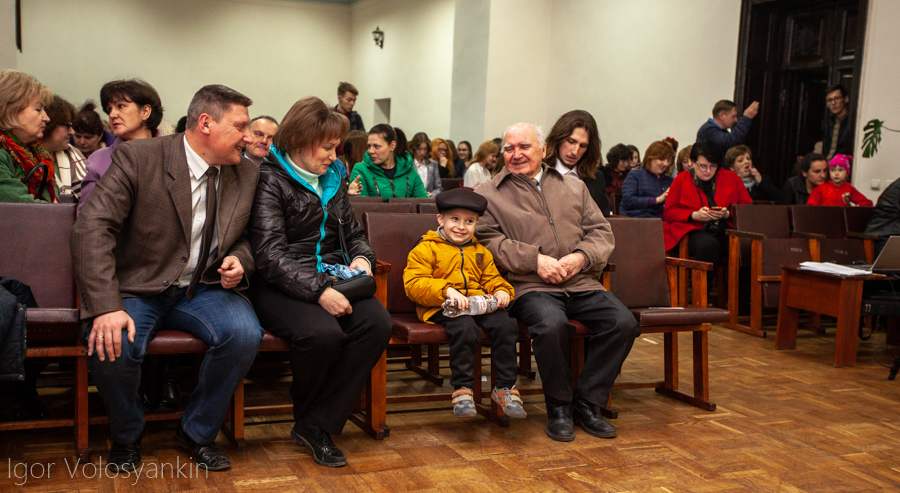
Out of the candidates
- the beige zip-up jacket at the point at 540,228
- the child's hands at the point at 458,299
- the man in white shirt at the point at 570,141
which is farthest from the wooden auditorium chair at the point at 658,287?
the child's hands at the point at 458,299

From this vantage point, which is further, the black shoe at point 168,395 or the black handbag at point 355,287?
the black shoe at point 168,395

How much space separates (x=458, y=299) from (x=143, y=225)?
1.09 m

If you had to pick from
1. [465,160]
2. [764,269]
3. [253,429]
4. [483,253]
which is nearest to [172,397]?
[253,429]

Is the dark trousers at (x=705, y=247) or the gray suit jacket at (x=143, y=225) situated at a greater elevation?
Answer: the gray suit jacket at (x=143, y=225)

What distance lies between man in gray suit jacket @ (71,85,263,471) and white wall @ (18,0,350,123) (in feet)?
40.1

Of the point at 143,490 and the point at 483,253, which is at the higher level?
the point at 483,253

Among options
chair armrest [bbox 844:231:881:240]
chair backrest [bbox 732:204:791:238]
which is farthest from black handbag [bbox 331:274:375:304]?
chair armrest [bbox 844:231:881:240]

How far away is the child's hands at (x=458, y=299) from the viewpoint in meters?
2.75

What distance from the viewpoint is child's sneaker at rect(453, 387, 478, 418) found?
2676 mm

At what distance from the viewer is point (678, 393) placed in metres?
3.43

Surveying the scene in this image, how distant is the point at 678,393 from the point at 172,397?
2151mm

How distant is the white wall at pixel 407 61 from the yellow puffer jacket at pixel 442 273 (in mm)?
8892

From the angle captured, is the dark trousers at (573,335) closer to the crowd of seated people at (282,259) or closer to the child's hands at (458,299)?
the crowd of seated people at (282,259)

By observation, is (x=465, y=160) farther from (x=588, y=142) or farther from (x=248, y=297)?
(x=248, y=297)
